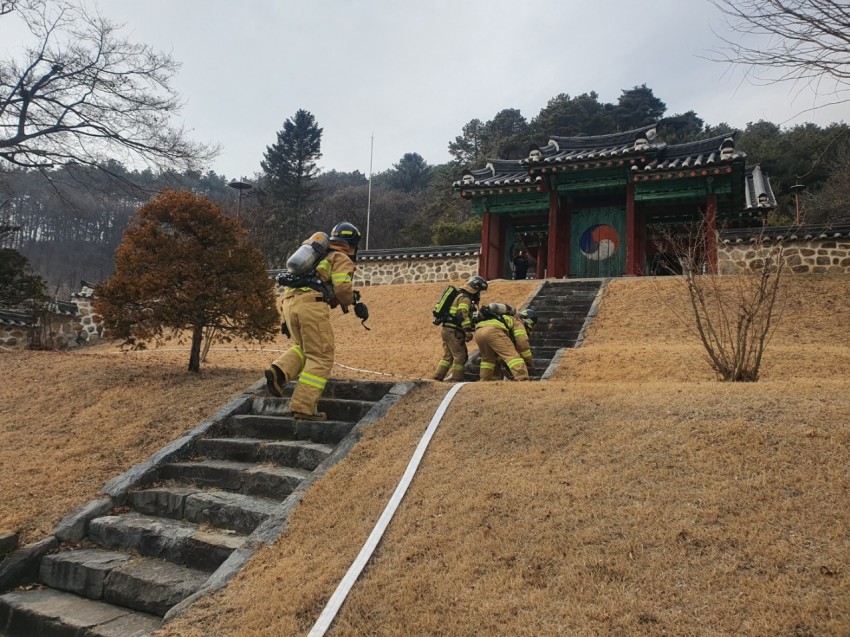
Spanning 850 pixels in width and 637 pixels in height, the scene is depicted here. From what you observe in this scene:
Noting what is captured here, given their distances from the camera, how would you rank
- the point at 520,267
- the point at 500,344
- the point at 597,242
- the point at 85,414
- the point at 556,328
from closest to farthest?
the point at 85,414
the point at 500,344
the point at 556,328
the point at 597,242
the point at 520,267

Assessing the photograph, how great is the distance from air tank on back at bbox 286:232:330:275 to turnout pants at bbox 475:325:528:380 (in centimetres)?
308

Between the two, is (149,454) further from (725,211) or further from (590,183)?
(725,211)

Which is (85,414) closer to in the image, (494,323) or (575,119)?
(494,323)

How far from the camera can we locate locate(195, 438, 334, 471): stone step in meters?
4.88

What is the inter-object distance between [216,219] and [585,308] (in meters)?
8.54

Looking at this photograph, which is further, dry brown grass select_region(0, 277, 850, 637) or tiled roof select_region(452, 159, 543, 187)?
tiled roof select_region(452, 159, 543, 187)

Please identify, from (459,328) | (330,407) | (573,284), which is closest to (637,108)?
(573,284)

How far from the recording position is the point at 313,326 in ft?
17.9

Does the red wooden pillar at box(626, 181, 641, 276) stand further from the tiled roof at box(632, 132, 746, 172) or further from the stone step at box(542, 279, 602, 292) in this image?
the stone step at box(542, 279, 602, 292)

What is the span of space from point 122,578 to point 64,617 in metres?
0.36

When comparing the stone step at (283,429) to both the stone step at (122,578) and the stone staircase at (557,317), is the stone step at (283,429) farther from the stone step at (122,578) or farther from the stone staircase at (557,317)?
the stone staircase at (557,317)

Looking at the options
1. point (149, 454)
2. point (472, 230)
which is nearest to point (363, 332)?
point (149, 454)

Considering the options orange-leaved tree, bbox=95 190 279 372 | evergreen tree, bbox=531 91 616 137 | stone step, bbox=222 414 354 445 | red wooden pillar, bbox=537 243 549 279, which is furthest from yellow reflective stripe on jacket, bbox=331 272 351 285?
evergreen tree, bbox=531 91 616 137

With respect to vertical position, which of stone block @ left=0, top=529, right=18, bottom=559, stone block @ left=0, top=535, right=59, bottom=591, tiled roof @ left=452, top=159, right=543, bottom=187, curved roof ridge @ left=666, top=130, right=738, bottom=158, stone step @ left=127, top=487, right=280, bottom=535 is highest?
curved roof ridge @ left=666, top=130, right=738, bottom=158
